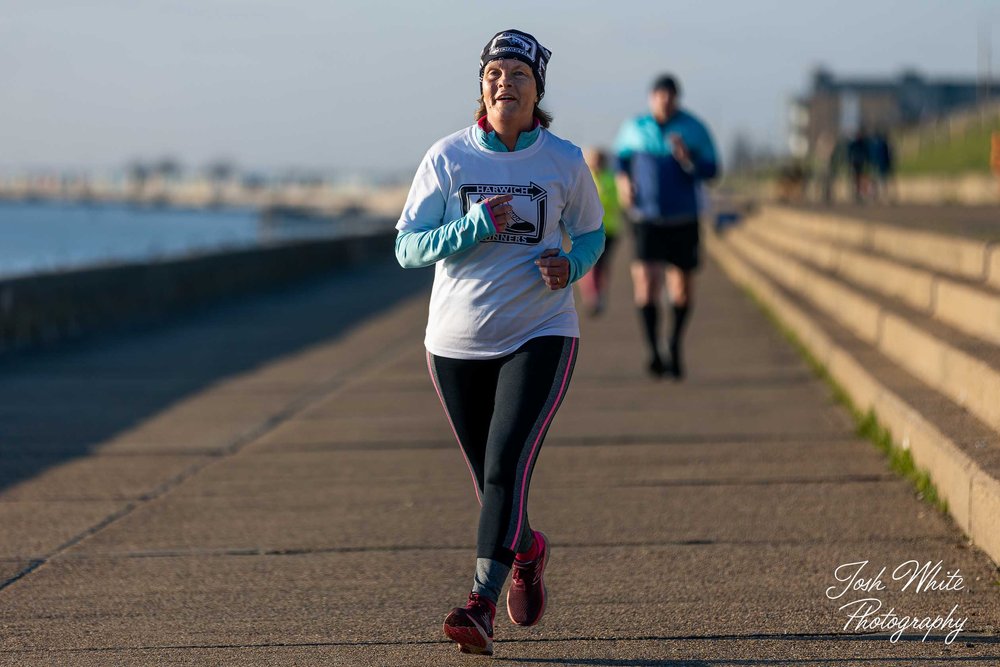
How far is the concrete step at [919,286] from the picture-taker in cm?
771

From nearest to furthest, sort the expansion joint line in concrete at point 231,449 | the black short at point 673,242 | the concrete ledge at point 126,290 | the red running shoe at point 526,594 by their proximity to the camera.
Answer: the red running shoe at point 526,594 → the expansion joint line in concrete at point 231,449 → the black short at point 673,242 → the concrete ledge at point 126,290

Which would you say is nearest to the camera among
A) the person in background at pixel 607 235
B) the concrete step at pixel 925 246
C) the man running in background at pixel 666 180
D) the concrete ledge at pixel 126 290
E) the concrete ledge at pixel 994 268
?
the concrete ledge at pixel 994 268

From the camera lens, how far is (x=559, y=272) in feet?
14.5

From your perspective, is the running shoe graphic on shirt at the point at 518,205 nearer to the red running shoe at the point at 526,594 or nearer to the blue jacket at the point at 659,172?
the red running shoe at the point at 526,594

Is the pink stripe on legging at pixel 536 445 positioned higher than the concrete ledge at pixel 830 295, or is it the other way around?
the pink stripe on legging at pixel 536 445

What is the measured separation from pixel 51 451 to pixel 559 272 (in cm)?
481

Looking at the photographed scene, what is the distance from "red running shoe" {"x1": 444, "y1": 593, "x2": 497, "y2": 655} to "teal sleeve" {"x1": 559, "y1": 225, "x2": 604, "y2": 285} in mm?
1035

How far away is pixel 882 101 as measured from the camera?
11212 centimetres

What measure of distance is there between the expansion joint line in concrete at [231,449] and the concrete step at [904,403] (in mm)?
3481

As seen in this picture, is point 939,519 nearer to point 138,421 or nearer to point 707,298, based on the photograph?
point 138,421

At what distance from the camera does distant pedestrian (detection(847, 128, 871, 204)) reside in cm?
3192
